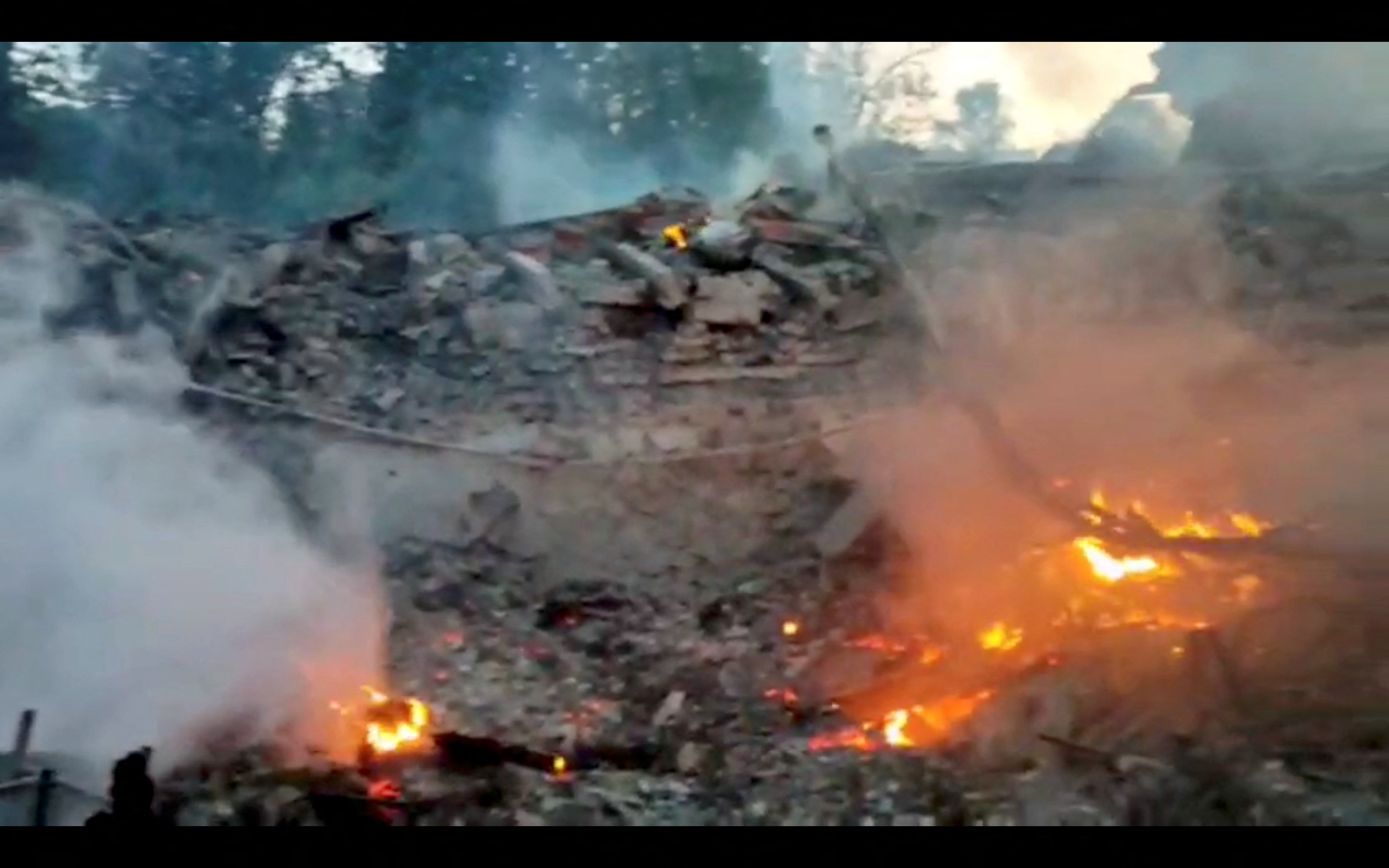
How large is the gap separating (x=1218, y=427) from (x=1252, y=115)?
3794 mm

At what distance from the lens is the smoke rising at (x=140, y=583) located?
6547mm

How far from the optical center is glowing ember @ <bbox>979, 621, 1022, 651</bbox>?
276 inches

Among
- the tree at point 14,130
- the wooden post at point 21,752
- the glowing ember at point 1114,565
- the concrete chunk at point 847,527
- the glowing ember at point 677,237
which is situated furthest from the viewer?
the tree at point 14,130

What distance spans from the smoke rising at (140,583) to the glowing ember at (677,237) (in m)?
4.10

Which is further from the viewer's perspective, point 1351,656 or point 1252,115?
Answer: point 1252,115

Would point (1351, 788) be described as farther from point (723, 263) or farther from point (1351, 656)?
point (723, 263)

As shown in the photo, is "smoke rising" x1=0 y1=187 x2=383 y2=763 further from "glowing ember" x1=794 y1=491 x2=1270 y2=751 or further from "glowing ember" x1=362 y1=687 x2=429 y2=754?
"glowing ember" x1=794 y1=491 x2=1270 y2=751

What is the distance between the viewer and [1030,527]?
316 inches

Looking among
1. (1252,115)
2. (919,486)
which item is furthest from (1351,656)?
(1252,115)

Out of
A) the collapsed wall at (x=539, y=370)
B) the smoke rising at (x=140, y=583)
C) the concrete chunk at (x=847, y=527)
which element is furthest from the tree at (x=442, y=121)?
the concrete chunk at (x=847, y=527)

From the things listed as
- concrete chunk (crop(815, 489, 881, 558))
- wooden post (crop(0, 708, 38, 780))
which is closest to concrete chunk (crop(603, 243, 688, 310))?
concrete chunk (crop(815, 489, 881, 558))

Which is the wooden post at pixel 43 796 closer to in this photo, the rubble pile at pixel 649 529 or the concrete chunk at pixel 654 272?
the rubble pile at pixel 649 529

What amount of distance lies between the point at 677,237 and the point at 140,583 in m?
5.34

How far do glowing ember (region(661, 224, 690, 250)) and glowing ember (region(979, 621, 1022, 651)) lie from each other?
182 inches
